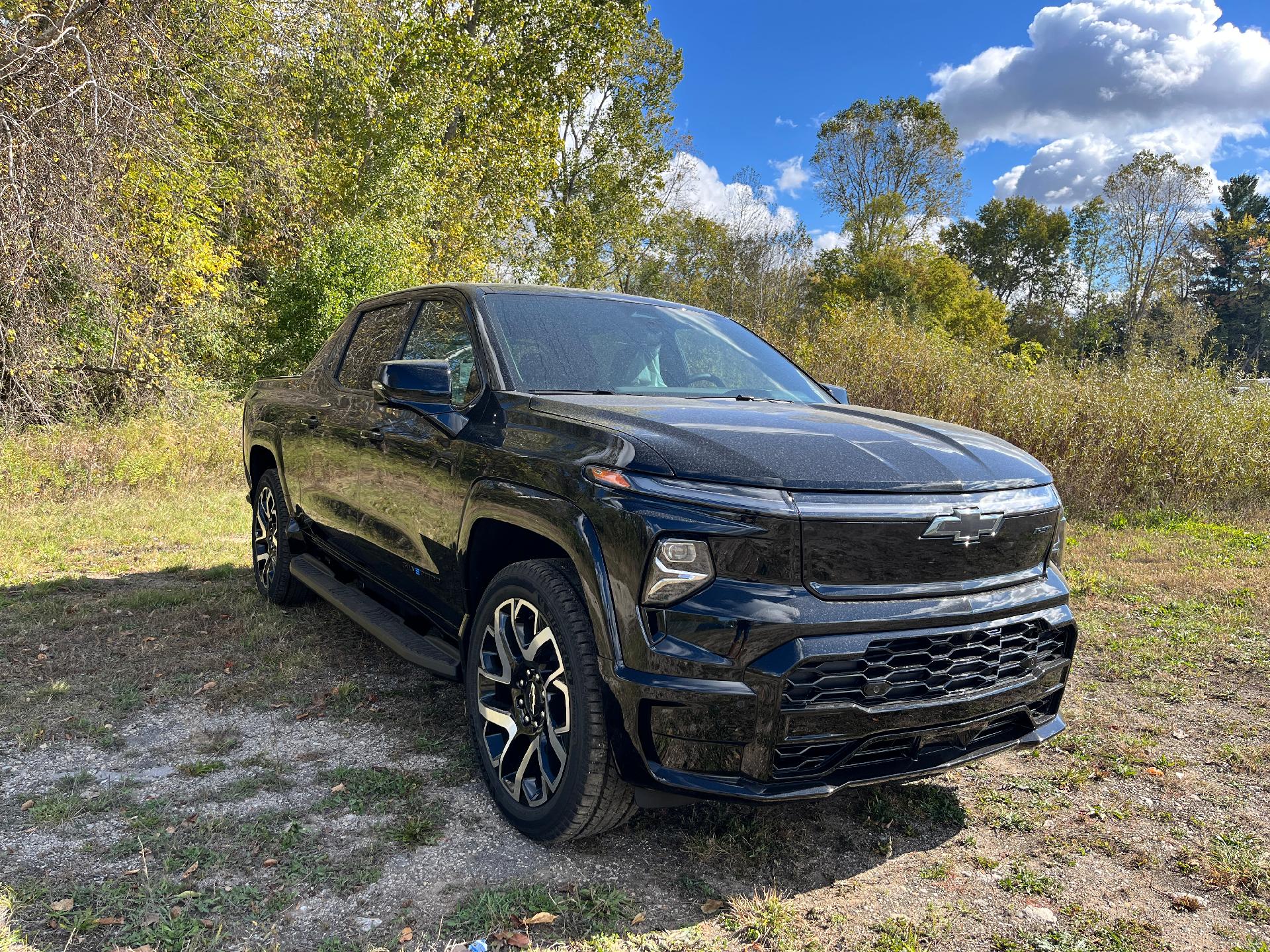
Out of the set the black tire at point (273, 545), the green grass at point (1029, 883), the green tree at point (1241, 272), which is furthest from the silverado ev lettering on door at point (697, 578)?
the green tree at point (1241, 272)

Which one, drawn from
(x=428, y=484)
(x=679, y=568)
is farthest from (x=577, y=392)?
(x=679, y=568)

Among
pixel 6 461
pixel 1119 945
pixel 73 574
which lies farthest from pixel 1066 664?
pixel 6 461

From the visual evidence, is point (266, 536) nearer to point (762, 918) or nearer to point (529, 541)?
point (529, 541)

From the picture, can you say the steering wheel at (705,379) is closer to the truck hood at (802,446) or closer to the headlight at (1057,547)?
the truck hood at (802,446)

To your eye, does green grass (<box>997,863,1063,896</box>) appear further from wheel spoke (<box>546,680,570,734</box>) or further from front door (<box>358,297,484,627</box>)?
front door (<box>358,297,484,627</box>)

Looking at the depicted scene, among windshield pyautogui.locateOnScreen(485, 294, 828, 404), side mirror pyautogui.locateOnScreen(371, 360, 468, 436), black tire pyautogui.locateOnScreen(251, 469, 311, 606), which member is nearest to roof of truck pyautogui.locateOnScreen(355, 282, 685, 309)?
windshield pyautogui.locateOnScreen(485, 294, 828, 404)

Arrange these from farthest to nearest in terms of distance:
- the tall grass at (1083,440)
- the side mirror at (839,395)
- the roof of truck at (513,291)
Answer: the tall grass at (1083,440), the side mirror at (839,395), the roof of truck at (513,291)

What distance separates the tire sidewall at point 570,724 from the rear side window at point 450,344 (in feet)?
2.66

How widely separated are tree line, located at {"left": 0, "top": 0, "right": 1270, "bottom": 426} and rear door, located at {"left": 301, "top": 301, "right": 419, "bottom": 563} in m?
5.66

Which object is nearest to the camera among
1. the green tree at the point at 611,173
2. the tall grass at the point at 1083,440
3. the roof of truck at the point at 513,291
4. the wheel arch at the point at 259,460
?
the roof of truck at the point at 513,291

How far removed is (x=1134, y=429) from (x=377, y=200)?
1548 cm

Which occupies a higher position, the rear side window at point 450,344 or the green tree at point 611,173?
the green tree at point 611,173

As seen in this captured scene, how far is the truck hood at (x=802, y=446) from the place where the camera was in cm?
232

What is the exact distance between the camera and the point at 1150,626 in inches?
211
